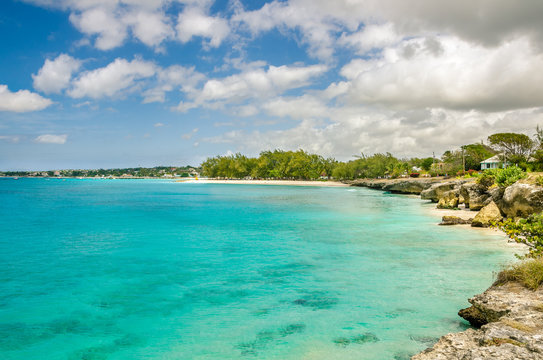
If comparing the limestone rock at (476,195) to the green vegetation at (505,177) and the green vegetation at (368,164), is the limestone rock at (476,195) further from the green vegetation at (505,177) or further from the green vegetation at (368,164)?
the green vegetation at (368,164)

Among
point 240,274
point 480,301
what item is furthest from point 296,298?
point 480,301

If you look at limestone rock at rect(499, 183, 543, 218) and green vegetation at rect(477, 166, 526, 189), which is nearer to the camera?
limestone rock at rect(499, 183, 543, 218)

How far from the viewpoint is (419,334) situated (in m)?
8.33

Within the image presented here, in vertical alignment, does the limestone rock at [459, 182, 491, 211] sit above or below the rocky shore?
above

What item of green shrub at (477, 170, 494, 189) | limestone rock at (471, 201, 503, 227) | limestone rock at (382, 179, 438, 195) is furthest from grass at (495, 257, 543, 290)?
limestone rock at (382, 179, 438, 195)

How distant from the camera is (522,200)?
21.5 m

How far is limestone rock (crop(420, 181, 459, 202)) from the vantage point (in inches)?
1756

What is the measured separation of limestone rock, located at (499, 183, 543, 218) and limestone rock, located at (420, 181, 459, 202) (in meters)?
20.2

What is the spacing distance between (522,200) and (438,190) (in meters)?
26.3

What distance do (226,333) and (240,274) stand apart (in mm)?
5517

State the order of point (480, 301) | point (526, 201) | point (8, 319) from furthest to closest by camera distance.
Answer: point (526, 201)
point (8, 319)
point (480, 301)

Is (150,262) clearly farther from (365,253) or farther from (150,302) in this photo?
(365,253)

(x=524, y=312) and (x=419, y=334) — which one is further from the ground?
(x=524, y=312)

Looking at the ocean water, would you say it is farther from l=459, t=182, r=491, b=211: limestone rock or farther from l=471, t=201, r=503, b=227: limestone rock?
l=459, t=182, r=491, b=211: limestone rock
